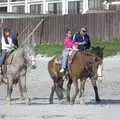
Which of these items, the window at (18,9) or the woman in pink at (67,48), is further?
the window at (18,9)

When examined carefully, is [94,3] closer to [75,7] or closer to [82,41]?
[75,7]

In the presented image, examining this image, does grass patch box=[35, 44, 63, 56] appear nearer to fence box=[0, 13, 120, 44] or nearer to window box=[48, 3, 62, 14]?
fence box=[0, 13, 120, 44]

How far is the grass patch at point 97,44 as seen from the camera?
42003 millimetres

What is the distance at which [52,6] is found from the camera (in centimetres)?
9006

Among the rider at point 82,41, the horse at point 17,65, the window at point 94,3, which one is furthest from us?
the window at point 94,3

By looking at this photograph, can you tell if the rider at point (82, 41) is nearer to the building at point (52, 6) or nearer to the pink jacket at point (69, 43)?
the pink jacket at point (69, 43)

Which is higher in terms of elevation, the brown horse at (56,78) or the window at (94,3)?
the window at (94,3)

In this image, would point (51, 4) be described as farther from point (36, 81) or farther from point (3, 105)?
point (3, 105)

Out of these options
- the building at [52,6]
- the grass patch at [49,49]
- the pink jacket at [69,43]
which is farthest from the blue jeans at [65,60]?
the building at [52,6]

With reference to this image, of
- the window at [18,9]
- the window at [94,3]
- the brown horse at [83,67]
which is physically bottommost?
the brown horse at [83,67]

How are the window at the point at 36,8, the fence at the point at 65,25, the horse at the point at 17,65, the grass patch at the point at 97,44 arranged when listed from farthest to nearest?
the window at the point at 36,8 < the fence at the point at 65,25 < the grass patch at the point at 97,44 < the horse at the point at 17,65

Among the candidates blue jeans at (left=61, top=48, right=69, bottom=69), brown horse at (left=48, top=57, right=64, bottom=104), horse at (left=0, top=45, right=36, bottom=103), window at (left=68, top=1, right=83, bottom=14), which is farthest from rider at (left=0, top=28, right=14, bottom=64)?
window at (left=68, top=1, right=83, bottom=14)

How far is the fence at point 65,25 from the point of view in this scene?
50216 millimetres
